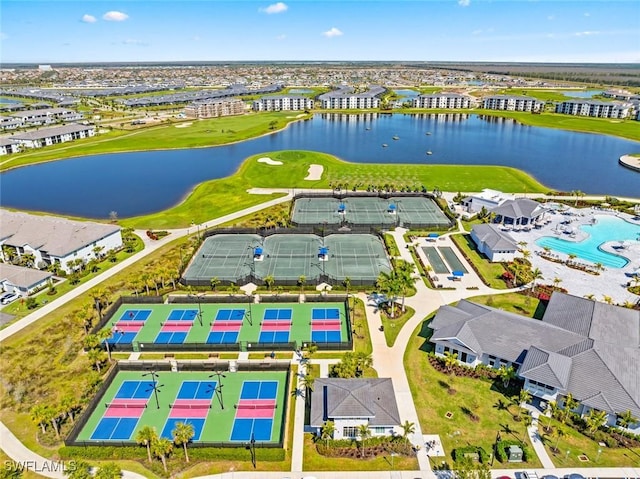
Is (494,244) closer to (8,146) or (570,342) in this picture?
(570,342)

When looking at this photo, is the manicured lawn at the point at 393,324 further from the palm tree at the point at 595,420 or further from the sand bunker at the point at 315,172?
the sand bunker at the point at 315,172

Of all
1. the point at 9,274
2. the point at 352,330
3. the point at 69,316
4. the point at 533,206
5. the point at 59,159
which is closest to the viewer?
the point at 352,330

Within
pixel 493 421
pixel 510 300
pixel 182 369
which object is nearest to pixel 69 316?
pixel 182 369

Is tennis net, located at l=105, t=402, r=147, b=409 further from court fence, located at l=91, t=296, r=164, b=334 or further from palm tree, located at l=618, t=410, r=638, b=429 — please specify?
palm tree, located at l=618, t=410, r=638, b=429

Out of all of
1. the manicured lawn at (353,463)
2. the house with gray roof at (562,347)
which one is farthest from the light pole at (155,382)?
the house with gray roof at (562,347)

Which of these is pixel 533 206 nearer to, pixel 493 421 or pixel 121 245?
pixel 493 421

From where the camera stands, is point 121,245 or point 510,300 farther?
point 121,245
